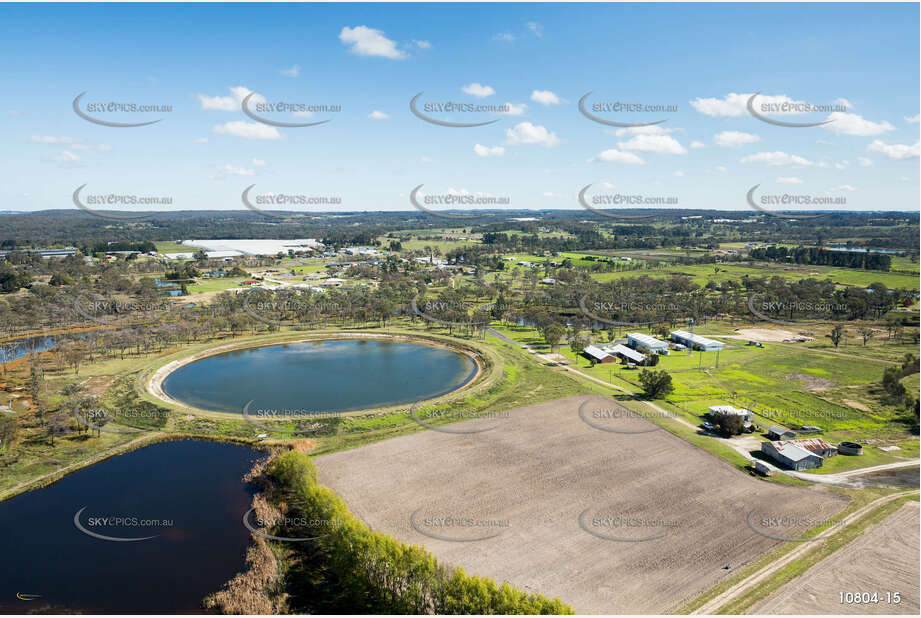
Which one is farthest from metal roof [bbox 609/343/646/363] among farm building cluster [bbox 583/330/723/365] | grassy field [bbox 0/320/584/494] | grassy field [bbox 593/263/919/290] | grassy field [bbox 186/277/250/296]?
grassy field [bbox 186/277/250/296]

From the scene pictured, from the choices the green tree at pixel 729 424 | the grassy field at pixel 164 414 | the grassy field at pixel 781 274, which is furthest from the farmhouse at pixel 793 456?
the grassy field at pixel 781 274

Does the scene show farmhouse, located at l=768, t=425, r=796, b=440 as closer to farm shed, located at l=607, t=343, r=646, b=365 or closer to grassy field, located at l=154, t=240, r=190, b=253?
farm shed, located at l=607, t=343, r=646, b=365

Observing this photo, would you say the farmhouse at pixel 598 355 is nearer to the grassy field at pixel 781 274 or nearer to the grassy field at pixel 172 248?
the grassy field at pixel 781 274

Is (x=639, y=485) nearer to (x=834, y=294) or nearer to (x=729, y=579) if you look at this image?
(x=729, y=579)

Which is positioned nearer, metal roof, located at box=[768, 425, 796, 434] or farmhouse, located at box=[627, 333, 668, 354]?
metal roof, located at box=[768, 425, 796, 434]

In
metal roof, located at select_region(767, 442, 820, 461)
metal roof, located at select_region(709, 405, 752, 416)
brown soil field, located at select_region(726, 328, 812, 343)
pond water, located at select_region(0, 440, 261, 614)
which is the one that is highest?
brown soil field, located at select_region(726, 328, 812, 343)

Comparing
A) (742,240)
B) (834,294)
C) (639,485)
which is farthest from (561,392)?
(742,240)

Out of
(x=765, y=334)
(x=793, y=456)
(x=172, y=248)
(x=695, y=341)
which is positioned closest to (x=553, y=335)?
(x=695, y=341)
